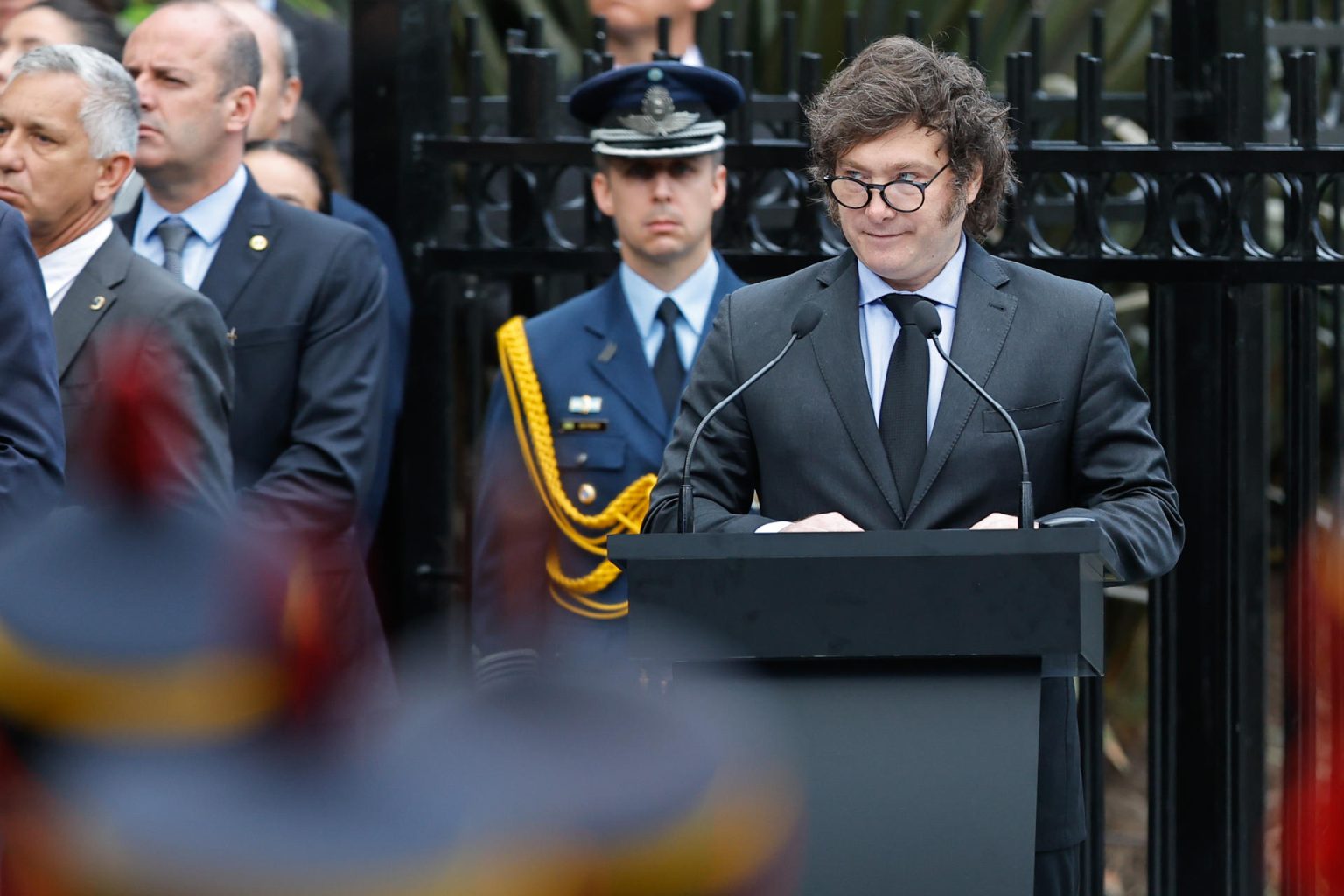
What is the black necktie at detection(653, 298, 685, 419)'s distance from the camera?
166 inches

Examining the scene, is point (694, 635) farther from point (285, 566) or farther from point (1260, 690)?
point (1260, 690)

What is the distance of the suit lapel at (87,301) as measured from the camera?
3768 mm

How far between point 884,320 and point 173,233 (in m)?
2.12

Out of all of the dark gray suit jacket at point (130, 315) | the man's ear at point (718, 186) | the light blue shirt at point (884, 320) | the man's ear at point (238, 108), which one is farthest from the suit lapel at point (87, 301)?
the light blue shirt at point (884, 320)

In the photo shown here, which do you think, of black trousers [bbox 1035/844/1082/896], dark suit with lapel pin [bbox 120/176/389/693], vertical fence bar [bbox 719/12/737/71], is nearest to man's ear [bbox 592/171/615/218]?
vertical fence bar [bbox 719/12/737/71]

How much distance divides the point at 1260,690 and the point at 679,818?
3719 mm

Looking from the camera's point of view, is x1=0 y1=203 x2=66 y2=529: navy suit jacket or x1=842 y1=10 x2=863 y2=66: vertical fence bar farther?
x1=842 y1=10 x2=863 y2=66: vertical fence bar

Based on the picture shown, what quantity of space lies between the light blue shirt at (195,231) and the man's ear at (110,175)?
1.38 feet

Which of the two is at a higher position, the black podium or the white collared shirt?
the white collared shirt

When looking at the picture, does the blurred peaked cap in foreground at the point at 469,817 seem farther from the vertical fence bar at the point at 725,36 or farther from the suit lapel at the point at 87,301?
the vertical fence bar at the point at 725,36

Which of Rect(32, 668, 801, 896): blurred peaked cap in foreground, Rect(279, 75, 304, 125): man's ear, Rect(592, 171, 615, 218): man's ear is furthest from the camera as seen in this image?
Rect(279, 75, 304, 125): man's ear

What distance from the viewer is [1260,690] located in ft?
14.2

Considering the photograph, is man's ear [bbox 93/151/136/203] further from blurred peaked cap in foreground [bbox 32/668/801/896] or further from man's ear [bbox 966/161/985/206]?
blurred peaked cap in foreground [bbox 32/668/801/896]

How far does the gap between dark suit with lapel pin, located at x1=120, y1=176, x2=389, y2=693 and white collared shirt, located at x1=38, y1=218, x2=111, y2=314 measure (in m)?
0.50
